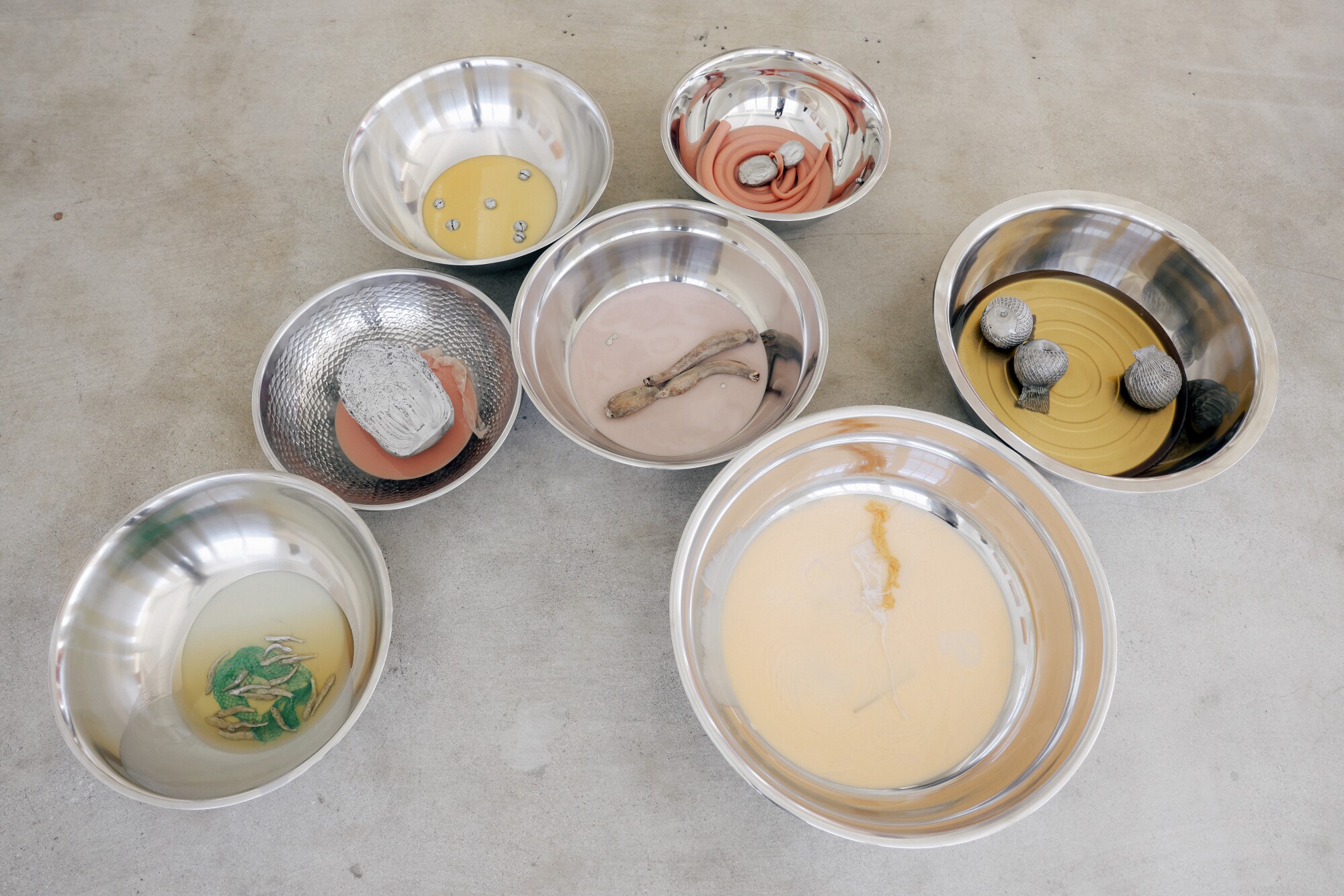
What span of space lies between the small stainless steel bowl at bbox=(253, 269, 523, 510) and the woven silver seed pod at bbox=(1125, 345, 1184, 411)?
1334 millimetres

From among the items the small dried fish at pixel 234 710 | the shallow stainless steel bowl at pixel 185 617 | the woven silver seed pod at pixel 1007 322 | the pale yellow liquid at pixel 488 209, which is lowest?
the small dried fish at pixel 234 710

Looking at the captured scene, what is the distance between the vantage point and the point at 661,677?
54.4 inches

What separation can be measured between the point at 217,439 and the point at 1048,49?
259 centimetres

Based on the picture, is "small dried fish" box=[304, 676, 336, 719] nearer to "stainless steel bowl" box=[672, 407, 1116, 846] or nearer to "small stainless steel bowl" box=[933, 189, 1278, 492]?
"stainless steel bowl" box=[672, 407, 1116, 846]

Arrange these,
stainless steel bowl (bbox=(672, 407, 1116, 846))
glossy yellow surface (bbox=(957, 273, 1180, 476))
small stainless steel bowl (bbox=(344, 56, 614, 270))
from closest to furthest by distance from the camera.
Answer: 1. stainless steel bowl (bbox=(672, 407, 1116, 846))
2. glossy yellow surface (bbox=(957, 273, 1180, 476))
3. small stainless steel bowl (bbox=(344, 56, 614, 270))

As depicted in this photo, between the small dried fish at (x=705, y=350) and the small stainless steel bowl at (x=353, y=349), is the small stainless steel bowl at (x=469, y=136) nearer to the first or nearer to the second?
the small stainless steel bowl at (x=353, y=349)

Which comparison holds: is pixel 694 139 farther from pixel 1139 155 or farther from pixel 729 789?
pixel 729 789

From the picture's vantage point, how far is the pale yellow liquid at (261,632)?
1.27 meters

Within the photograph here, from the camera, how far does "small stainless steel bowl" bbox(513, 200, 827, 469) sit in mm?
1401

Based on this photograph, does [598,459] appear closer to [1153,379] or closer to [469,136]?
[469,136]

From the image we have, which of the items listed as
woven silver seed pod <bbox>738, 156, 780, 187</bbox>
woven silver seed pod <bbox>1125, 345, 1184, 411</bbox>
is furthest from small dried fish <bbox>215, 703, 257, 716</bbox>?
woven silver seed pod <bbox>1125, 345, 1184, 411</bbox>

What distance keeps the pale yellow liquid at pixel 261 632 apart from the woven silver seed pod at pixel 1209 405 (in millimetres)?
1803

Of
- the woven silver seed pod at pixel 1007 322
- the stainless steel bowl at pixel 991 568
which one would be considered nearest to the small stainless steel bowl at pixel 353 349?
the stainless steel bowl at pixel 991 568

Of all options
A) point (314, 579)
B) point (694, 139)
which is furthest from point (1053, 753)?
point (694, 139)
